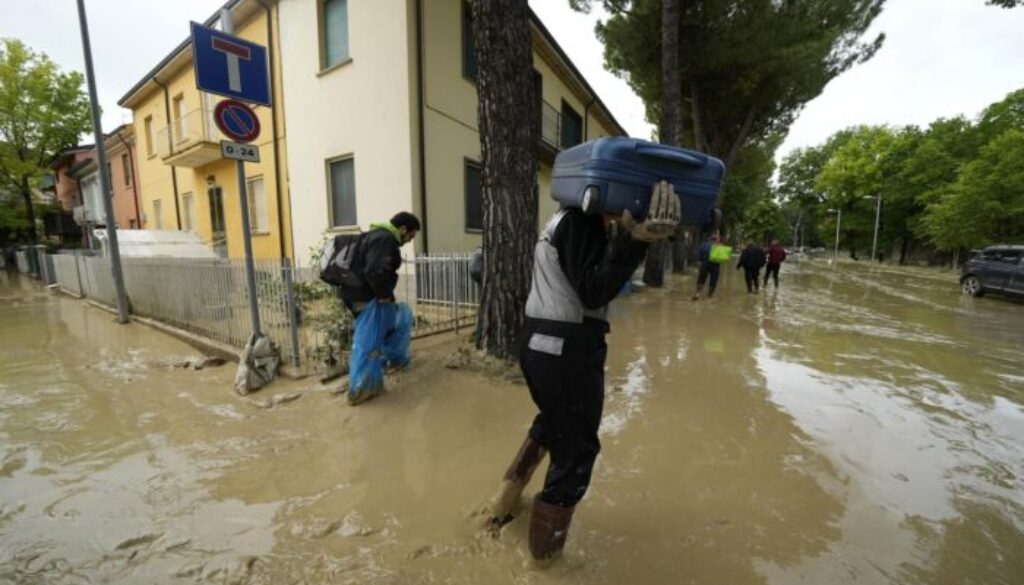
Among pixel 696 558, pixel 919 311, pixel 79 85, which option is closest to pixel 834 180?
pixel 919 311

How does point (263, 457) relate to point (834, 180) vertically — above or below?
below

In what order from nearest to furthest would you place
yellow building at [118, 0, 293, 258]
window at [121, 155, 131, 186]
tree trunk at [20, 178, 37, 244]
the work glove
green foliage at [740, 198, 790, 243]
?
the work glove
yellow building at [118, 0, 293, 258]
window at [121, 155, 131, 186]
tree trunk at [20, 178, 37, 244]
green foliage at [740, 198, 790, 243]

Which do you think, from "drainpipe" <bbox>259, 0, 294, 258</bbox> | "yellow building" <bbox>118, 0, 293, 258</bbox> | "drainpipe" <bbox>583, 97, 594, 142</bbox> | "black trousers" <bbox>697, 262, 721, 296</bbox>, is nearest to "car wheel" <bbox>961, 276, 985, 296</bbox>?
"black trousers" <bbox>697, 262, 721, 296</bbox>

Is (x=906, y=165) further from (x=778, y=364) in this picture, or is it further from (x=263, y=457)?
(x=263, y=457)

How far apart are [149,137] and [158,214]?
2.80 m

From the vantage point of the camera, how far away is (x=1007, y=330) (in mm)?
8086

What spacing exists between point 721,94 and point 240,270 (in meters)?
18.0

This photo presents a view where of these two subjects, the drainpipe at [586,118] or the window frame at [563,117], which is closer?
the window frame at [563,117]

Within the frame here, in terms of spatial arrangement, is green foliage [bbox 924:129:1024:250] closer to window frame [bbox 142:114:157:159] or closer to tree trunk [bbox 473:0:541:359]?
tree trunk [bbox 473:0:541:359]

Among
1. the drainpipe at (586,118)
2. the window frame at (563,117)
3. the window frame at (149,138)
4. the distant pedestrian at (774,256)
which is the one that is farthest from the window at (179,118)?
the distant pedestrian at (774,256)

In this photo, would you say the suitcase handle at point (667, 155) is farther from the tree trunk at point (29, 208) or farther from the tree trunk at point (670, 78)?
the tree trunk at point (29, 208)

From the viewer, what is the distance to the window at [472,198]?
946 centimetres

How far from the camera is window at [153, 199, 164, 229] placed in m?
15.9

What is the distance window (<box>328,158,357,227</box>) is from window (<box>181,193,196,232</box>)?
8.40 metres
